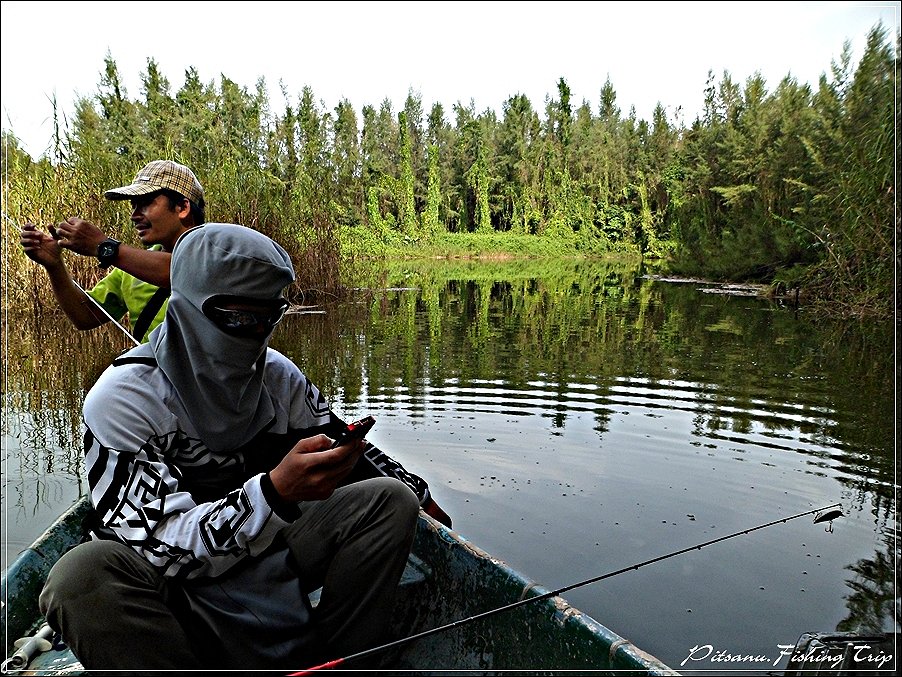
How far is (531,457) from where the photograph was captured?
5.14 metres

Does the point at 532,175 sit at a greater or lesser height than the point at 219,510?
greater

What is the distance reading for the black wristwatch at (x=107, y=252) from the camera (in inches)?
120

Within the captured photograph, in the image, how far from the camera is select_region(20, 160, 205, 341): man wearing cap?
9.89 feet

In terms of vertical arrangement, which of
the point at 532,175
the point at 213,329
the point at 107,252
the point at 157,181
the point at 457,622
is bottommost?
the point at 457,622

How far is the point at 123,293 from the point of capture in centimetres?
331

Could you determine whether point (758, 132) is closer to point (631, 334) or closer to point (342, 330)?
point (631, 334)

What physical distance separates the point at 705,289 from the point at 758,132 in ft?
18.8

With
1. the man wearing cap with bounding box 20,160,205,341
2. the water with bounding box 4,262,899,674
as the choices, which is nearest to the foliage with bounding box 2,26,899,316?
the water with bounding box 4,262,899,674

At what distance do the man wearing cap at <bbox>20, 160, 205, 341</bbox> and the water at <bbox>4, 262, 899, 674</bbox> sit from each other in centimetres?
135


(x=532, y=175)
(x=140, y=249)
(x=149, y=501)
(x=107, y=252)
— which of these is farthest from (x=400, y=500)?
(x=532, y=175)

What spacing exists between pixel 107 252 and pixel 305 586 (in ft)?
5.64

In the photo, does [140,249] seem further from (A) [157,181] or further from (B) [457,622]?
(B) [457,622]

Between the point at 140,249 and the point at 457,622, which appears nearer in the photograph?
the point at 457,622

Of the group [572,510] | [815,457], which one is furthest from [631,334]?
[572,510]
